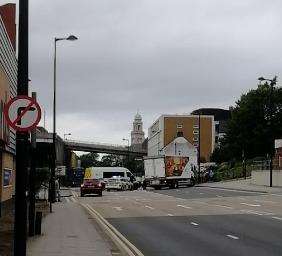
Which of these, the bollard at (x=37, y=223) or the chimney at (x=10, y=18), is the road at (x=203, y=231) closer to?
the bollard at (x=37, y=223)

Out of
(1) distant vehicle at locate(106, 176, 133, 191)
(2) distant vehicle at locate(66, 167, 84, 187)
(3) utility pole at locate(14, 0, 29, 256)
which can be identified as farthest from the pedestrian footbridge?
(3) utility pole at locate(14, 0, 29, 256)

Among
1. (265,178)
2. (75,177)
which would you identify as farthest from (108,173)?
(265,178)

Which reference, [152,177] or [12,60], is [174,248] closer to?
[12,60]

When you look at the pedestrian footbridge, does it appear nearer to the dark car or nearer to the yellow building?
the yellow building

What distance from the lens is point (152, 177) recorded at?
244 ft

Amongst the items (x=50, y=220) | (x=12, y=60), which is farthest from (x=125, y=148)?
(x=50, y=220)

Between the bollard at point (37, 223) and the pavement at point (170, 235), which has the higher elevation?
the bollard at point (37, 223)

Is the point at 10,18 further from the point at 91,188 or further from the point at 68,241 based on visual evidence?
the point at 68,241

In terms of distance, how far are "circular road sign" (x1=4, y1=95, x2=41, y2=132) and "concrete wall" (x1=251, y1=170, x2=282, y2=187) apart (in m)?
54.0

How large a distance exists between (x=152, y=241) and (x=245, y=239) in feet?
8.19

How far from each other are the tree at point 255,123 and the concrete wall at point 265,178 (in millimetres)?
34502

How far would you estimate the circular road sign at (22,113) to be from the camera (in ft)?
35.9

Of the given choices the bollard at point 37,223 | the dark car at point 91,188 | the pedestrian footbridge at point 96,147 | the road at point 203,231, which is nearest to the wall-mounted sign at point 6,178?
the road at point 203,231

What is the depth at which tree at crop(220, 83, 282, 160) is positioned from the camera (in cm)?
10525
